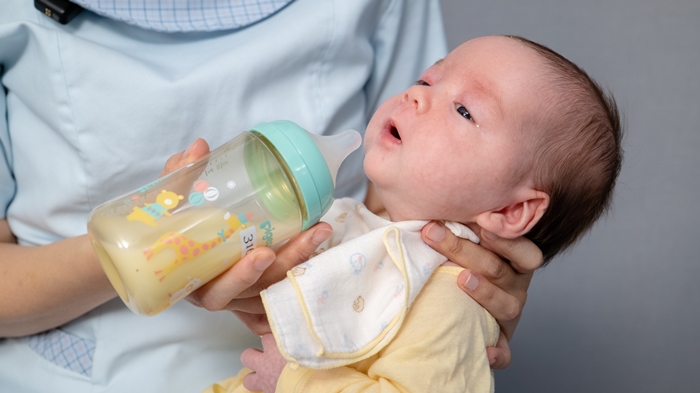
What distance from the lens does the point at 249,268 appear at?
0.68 metres

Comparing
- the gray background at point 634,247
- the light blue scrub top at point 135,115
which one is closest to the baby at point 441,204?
the light blue scrub top at point 135,115

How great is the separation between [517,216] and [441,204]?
4.3 inches

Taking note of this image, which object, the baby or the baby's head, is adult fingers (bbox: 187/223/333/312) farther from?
the baby's head

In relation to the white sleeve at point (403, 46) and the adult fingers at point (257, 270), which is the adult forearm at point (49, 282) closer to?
the adult fingers at point (257, 270)

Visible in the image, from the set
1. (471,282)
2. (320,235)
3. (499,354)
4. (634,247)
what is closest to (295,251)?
(320,235)

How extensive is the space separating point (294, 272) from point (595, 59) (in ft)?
3.99

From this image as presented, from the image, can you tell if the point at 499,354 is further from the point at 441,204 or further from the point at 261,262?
the point at 261,262

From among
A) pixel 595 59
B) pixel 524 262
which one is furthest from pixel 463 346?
pixel 595 59

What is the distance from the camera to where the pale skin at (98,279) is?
81cm

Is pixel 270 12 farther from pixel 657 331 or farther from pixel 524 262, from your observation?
pixel 657 331

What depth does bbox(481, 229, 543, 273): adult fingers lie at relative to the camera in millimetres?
858

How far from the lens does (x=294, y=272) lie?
729 millimetres

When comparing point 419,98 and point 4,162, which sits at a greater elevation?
point 419,98

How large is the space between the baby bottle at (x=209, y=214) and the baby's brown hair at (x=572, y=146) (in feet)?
0.98
